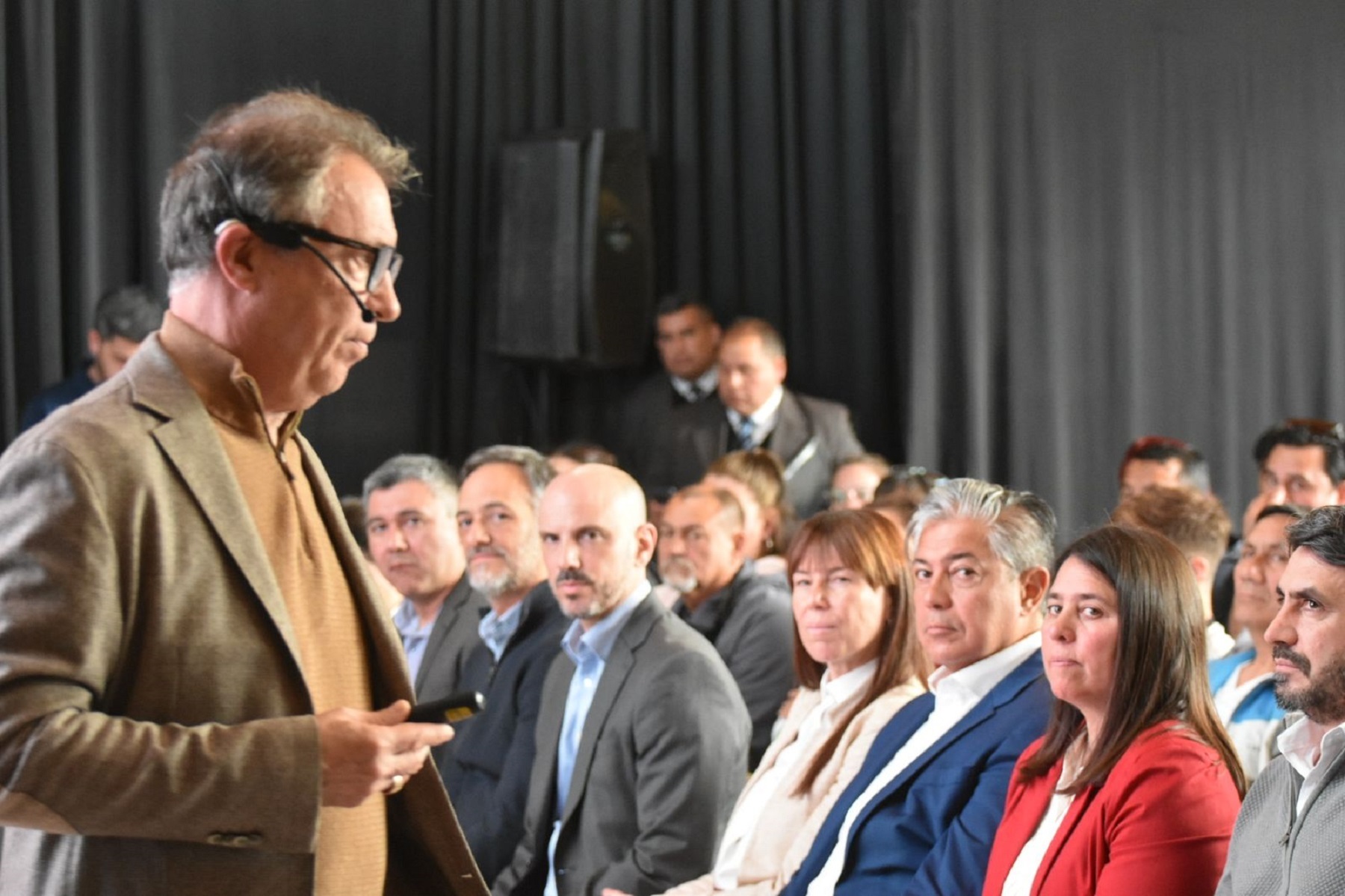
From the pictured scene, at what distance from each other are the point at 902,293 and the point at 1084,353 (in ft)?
2.34

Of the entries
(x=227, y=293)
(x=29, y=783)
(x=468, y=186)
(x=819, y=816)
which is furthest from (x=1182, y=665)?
(x=468, y=186)

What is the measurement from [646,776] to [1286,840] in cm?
143

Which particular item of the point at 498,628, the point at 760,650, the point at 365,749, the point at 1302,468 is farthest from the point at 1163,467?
the point at 365,749

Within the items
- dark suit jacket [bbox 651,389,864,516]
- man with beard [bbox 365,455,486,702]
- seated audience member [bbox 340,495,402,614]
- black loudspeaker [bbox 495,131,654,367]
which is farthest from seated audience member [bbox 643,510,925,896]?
black loudspeaker [bbox 495,131,654,367]

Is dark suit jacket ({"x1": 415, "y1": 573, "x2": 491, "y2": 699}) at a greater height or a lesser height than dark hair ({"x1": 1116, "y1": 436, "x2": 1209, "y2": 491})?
lesser

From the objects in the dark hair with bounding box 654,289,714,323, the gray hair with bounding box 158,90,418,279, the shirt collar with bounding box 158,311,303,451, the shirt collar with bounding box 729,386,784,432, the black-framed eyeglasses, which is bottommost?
the shirt collar with bounding box 729,386,784,432

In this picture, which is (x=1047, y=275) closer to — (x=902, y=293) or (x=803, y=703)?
(x=902, y=293)

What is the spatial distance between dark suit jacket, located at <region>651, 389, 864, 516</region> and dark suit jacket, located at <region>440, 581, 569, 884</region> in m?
2.15

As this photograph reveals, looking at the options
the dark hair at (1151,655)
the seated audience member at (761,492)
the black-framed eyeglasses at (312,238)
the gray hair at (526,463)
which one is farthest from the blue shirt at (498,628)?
the black-framed eyeglasses at (312,238)

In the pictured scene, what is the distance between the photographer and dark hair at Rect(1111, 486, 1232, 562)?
3861 mm

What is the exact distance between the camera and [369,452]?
6754 mm

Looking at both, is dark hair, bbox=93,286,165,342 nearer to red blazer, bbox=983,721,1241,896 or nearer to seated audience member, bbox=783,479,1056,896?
seated audience member, bbox=783,479,1056,896

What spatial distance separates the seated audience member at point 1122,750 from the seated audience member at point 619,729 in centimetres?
82

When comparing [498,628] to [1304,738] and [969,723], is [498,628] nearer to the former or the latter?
[969,723]
